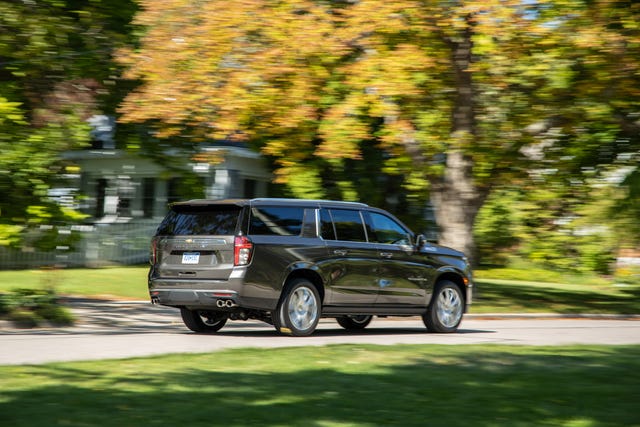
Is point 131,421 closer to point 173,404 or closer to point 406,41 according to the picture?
point 173,404

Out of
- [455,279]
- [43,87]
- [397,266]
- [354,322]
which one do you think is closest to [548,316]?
[455,279]

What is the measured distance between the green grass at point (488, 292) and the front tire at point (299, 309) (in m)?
6.16

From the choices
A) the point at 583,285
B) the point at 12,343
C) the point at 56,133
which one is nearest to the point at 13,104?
the point at 56,133

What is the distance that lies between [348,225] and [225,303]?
250 cm

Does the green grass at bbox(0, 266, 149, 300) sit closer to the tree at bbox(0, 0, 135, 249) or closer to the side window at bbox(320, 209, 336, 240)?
the tree at bbox(0, 0, 135, 249)

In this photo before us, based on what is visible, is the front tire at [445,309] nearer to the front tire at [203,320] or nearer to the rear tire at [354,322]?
the rear tire at [354,322]

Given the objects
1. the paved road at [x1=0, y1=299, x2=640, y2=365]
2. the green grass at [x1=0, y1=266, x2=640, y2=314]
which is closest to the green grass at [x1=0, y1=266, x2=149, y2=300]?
the green grass at [x1=0, y1=266, x2=640, y2=314]

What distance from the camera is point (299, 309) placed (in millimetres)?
15016

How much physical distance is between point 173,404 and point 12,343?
5.93 m

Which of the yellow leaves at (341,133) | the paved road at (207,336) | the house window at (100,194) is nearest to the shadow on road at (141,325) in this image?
the paved road at (207,336)

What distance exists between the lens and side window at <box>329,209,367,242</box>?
51.3 feet

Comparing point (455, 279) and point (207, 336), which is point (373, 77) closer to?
point (455, 279)

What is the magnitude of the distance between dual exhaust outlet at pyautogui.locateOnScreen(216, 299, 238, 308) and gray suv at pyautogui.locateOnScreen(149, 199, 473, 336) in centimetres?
1

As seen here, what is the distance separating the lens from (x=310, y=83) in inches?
790
